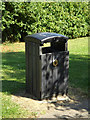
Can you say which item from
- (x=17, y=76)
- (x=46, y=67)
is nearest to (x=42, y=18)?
(x=17, y=76)

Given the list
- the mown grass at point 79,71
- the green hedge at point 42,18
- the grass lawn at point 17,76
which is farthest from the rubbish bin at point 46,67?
the green hedge at point 42,18

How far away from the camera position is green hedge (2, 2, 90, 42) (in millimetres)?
13477

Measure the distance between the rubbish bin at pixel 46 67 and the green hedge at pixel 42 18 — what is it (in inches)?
298

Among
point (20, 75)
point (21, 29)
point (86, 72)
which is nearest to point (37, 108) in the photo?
point (20, 75)

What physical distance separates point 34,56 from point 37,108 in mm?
1271

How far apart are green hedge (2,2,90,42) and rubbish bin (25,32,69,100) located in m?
7.58

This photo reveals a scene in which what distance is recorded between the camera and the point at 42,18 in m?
14.5

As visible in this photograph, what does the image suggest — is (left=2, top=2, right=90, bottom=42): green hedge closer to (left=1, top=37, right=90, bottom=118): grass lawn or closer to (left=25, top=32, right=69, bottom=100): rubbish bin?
(left=1, top=37, right=90, bottom=118): grass lawn

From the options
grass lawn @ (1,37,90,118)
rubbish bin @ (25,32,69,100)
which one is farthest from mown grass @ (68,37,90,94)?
rubbish bin @ (25,32,69,100)

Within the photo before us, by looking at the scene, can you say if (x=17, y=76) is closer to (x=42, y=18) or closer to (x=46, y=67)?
(x=46, y=67)

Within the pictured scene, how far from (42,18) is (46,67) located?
9299 mm

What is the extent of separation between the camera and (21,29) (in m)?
14.1

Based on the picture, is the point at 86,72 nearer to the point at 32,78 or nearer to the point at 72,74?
the point at 72,74

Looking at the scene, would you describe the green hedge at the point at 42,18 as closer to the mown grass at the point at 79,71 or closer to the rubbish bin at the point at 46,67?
the mown grass at the point at 79,71
